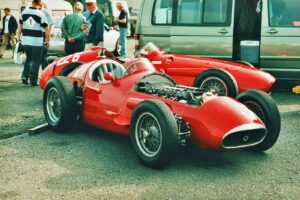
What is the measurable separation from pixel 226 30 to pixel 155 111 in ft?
17.8

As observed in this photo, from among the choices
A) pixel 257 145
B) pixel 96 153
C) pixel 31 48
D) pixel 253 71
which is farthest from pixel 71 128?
pixel 31 48

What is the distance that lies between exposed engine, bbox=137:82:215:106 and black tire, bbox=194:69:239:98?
6.56ft

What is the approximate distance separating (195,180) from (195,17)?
6045 mm

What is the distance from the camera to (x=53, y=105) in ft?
22.7

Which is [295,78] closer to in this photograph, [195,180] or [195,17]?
[195,17]

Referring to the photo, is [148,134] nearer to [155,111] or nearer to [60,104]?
[155,111]

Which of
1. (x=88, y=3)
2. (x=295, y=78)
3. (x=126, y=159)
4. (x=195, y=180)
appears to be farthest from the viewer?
(x=88, y=3)

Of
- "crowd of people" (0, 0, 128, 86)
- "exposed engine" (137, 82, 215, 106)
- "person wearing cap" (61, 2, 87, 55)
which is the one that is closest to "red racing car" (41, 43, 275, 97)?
"crowd of people" (0, 0, 128, 86)

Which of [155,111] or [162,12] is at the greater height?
[162,12]

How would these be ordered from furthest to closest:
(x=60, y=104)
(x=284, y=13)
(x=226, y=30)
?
(x=226, y=30) → (x=284, y=13) → (x=60, y=104)

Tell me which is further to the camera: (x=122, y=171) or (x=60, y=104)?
(x=60, y=104)

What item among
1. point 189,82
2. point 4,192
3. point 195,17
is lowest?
point 4,192

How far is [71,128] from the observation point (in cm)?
662

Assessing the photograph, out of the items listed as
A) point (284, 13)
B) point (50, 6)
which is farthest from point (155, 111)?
point (50, 6)
